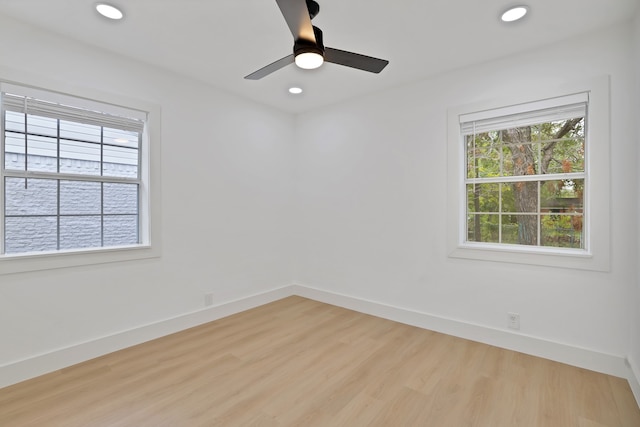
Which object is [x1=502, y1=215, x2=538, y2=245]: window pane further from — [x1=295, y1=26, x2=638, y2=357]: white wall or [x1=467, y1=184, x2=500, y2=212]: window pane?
[x1=295, y1=26, x2=638, y2=357]: white wall

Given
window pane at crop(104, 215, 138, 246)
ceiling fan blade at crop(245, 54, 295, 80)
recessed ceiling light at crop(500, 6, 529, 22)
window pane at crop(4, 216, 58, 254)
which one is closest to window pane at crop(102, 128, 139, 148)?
window pane at crop(104, 215, 138, 246)

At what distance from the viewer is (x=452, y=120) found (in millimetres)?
3119

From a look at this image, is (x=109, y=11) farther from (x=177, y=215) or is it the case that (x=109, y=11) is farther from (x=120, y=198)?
(x=177, y=215)

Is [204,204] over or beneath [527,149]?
beneath

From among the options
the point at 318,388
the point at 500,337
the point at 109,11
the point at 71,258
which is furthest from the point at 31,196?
the point at 500,337

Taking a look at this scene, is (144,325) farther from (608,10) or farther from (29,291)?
(608,10)

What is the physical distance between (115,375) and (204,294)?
1.17 meters

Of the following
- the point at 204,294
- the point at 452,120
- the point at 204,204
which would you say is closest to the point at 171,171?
the point at 204,204

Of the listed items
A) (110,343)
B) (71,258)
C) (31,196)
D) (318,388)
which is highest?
(31,196)

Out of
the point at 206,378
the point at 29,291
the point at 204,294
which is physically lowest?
the point at 206,378

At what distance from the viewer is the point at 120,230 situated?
2.91 meters

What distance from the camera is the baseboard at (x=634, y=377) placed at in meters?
2.04

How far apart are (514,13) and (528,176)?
131cm

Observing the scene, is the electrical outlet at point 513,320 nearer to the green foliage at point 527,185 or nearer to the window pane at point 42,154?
the green foliage at point 527,185
